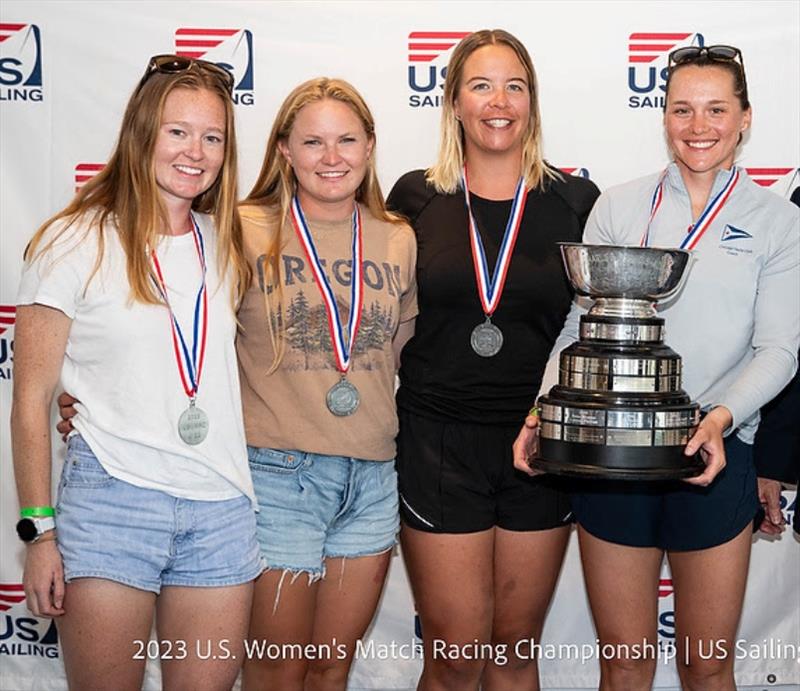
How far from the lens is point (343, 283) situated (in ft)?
9.36

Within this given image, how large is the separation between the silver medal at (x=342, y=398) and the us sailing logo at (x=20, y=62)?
172cm

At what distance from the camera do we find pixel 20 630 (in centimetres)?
399

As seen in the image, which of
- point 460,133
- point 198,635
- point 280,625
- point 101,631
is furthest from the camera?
point 460,133

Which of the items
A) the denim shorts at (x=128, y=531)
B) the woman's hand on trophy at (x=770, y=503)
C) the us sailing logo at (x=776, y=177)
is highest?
the us sailing logo at (x=776, y=177)

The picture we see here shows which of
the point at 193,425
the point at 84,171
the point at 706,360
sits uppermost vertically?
the point at 84,171

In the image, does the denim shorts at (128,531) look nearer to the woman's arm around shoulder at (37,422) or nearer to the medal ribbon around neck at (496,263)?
the woman's arm around shoulder at (37,422)

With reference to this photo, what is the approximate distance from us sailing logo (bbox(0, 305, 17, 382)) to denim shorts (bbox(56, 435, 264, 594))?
1.60m

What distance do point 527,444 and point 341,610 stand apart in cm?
64

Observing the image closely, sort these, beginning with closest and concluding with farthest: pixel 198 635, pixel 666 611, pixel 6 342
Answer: pixel 198 635 → pixel 6 342 → pixel 666 611

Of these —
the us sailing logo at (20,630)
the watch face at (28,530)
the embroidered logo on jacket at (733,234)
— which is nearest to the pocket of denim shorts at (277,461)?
the watch face at (28,530)

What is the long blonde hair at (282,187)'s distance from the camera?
9.18 ft

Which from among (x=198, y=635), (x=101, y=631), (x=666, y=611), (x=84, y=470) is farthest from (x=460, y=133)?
(x=666, y=611)

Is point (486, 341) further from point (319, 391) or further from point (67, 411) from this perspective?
point (67, 411)

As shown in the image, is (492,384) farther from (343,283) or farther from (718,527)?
(718,527)
